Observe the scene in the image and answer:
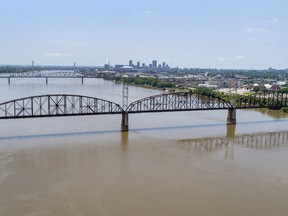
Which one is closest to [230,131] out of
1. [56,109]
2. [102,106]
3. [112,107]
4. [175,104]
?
[175,104]

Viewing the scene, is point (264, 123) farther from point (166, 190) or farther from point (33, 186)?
point (33, 186)

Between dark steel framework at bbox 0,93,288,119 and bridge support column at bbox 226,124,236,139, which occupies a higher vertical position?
dark steel framework at bbox 0,93,288,119

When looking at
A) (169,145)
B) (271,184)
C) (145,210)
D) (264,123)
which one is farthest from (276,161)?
(264,123)

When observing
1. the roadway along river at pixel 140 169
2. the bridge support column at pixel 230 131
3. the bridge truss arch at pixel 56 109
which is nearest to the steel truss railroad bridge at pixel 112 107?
the bridge truss arch at pixel 56 109

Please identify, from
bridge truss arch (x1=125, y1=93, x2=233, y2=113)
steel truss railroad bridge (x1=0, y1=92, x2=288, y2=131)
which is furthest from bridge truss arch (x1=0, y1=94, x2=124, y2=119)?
bridge truss arch (x1=125, y1=93, x2=233, y2=113)

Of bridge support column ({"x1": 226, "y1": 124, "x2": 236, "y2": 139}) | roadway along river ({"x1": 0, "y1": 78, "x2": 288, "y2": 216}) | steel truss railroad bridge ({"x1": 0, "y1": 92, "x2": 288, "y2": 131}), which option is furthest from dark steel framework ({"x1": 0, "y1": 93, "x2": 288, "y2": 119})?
bridge support column ({"x1": 226, "y1": 124, "x2": 236, "y2": 139})

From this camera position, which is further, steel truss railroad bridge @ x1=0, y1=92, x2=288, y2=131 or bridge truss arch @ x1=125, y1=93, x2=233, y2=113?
bridge truss arch @ x1=125, y1=93, x2=233, y2=113

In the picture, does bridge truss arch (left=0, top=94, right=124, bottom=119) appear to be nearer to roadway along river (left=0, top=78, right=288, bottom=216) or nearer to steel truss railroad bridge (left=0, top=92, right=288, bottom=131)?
steel truss railroad bridge (left=0, top=92, right=288, bottom=131)

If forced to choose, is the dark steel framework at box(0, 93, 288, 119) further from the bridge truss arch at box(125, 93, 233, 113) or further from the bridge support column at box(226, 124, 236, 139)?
the bridge support column at box(226, 124, 236, 139)

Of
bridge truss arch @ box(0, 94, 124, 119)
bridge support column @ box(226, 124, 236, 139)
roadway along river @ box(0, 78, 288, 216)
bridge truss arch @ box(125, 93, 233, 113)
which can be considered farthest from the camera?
bridge truss arch @ box(125, 93, 233, 113)

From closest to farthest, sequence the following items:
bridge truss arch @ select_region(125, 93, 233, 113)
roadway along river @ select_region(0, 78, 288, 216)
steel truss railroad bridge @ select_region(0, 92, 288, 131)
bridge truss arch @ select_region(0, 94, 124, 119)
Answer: roadway along river @ select_region(0, 78, 288, 216) < bridge truss arch @ select_region(0, 94, 124, 119) < steel truss railroad bridge @ select_region(0, 92, 288, 131) < bridge truss arch @ select_region(125, 93, 233, 113)
